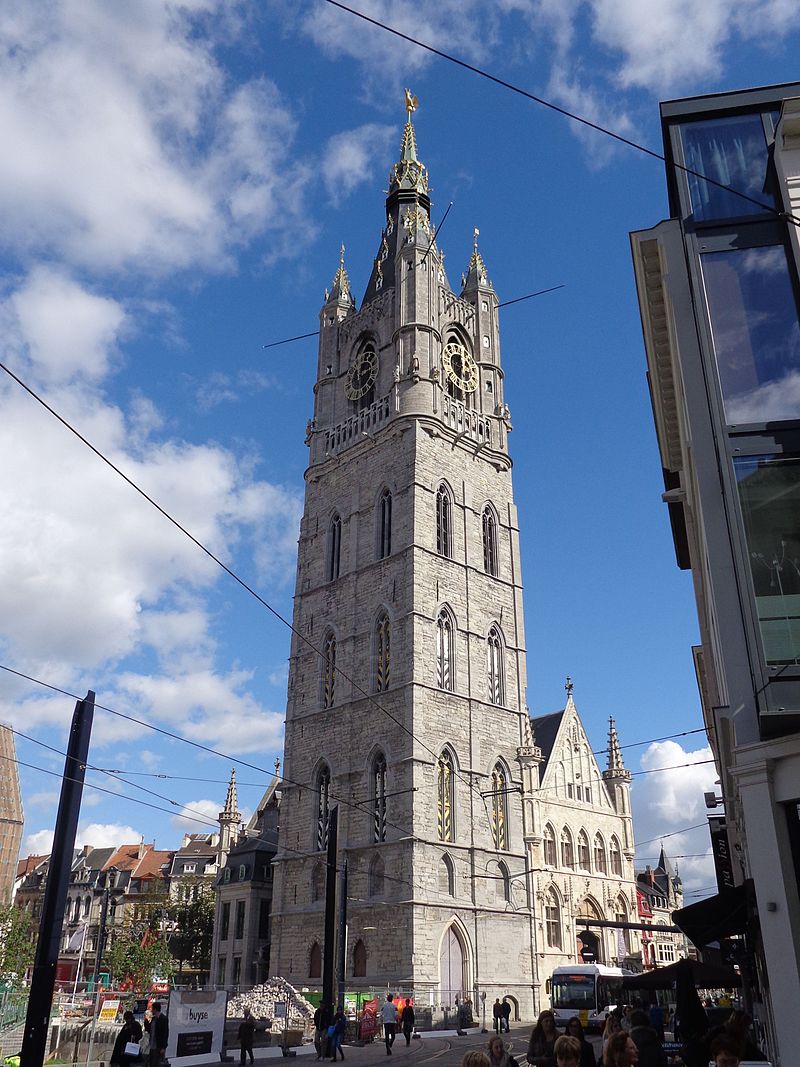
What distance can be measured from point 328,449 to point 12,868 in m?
62.9

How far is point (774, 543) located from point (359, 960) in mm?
28099

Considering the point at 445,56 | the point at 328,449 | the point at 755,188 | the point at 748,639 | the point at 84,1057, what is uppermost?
the point at 328,449

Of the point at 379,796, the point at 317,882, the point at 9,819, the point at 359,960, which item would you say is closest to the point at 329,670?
the point at 379,796

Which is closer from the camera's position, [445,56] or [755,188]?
[445,56]

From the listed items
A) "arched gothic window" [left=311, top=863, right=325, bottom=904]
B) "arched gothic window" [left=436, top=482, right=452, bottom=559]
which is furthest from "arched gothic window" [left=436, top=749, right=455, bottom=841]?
"arched gothic window" [left=436, top=482, right=452, bottom=559]

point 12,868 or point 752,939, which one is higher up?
point 12,868

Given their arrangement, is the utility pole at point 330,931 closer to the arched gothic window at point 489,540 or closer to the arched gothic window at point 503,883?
the arched gothic window at point 503,883

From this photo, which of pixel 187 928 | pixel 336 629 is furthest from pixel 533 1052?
pixel 187 928

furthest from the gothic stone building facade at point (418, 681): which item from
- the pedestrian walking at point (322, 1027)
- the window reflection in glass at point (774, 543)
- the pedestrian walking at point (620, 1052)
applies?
the pedestrian walking at point (620, 1052)

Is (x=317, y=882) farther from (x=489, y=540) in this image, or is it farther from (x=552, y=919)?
(x=489, y=540)

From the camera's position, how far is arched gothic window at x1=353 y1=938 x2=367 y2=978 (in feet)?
110

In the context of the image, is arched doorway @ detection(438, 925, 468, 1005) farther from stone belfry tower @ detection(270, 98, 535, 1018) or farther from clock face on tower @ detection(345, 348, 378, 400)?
clock face on tower @ detection(345, 348, 378, 400)

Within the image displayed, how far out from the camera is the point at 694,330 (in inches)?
526

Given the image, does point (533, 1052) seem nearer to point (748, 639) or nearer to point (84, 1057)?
point (748, 639)
